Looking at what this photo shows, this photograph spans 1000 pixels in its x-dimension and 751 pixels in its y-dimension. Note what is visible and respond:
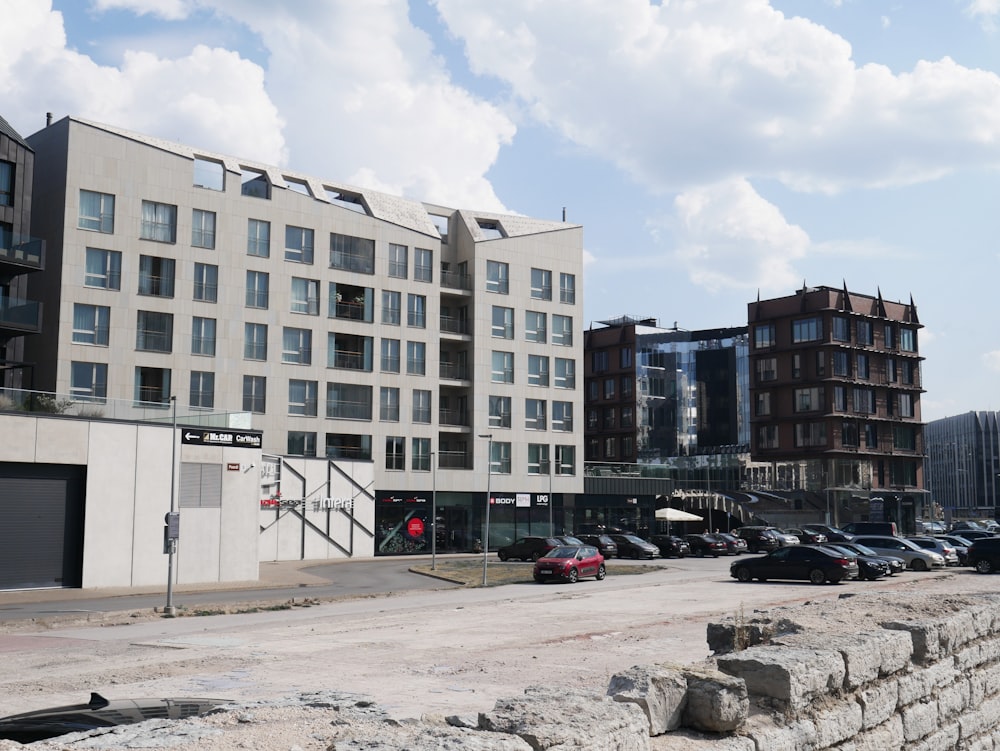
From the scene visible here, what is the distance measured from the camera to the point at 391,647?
20.7m

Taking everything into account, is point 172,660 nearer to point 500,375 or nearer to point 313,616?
point 313,616

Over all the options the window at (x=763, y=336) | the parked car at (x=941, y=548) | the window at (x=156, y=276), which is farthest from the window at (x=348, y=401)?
the window at (x=763, y=336)

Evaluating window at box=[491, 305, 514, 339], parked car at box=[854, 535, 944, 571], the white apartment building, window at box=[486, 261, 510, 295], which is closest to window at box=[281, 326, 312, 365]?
the white apartment building

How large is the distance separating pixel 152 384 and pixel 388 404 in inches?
603

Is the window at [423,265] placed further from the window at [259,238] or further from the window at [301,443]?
the window at [301,443]

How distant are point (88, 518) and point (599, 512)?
43.2 metres

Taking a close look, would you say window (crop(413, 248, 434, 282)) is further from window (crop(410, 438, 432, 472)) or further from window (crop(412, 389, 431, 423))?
window (crop(410, 438, 432, 472))

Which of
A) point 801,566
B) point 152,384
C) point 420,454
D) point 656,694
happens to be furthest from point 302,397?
point 656,694

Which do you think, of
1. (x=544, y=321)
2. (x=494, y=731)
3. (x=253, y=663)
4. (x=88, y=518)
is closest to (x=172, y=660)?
(x=253, y=663)

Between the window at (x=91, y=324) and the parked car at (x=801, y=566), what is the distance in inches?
1401

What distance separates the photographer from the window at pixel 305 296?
60.6 metres

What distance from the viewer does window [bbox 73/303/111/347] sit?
5228 cm

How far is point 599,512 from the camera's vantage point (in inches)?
2842

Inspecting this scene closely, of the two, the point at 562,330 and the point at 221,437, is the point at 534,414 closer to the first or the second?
the point at 562,330
